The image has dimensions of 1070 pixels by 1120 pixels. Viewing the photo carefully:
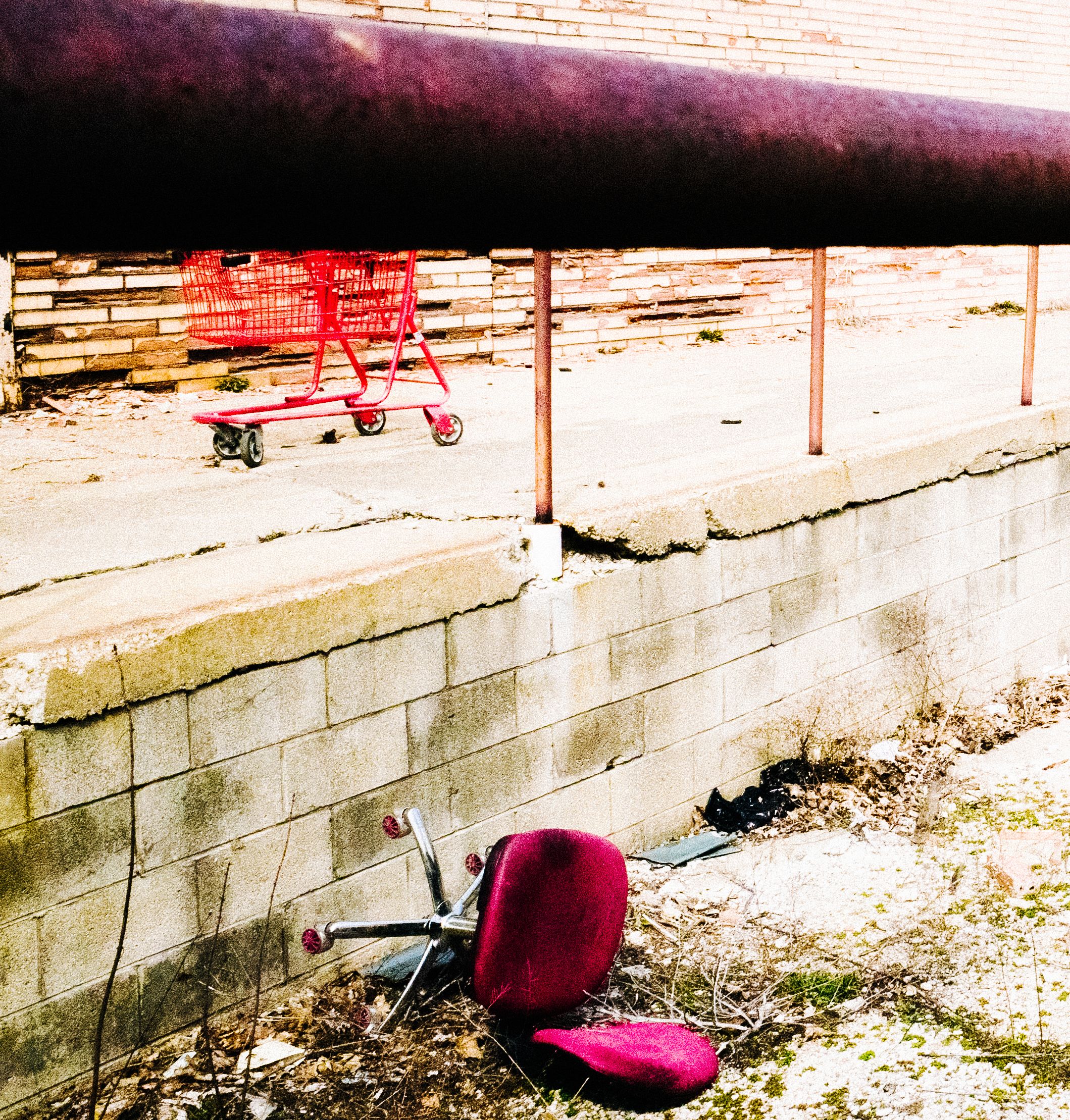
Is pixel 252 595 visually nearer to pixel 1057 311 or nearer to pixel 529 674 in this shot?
pixel 529 674

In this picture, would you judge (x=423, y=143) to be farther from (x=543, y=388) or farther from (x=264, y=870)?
(x=543, y=388)

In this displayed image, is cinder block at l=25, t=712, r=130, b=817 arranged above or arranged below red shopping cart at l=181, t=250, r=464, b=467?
below

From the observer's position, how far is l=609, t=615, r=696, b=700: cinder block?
3.91 meters

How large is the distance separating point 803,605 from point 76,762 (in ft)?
9.01

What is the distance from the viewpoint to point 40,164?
27 cm

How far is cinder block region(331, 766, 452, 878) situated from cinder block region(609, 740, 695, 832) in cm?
69

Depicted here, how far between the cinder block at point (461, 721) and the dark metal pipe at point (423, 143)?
3.03m

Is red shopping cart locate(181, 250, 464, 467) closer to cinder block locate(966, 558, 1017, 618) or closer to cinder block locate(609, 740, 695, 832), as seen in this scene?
cinder block locate(609, 740, 695, 832)

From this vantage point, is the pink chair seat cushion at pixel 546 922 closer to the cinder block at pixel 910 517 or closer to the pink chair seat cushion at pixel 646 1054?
the pink chair seat cushion at pixel 646 1054

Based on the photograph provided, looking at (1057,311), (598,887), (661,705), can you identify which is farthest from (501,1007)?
(1057,311)

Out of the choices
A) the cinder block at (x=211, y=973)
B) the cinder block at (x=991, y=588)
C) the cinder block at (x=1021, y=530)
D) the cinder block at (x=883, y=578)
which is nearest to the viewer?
the cinder block at (x=211, y=973)

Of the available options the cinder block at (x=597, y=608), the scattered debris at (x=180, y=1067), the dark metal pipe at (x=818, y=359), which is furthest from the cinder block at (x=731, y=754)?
the scattered debris at (x=180, y=1067)

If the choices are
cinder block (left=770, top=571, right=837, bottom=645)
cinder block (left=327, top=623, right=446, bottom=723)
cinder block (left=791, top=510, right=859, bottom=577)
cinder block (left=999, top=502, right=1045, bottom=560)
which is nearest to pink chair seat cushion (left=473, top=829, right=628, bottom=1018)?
cinder block (left=327, top=623, right=446, bottom=723)

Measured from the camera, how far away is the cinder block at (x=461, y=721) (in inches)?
134
